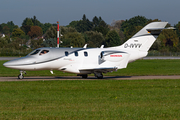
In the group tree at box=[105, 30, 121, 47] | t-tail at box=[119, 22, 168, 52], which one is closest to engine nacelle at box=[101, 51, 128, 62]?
t-tail at box=[119, 22, 168, 52]

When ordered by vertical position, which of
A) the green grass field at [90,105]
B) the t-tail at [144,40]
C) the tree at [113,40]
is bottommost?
the green grass field at [90,105]

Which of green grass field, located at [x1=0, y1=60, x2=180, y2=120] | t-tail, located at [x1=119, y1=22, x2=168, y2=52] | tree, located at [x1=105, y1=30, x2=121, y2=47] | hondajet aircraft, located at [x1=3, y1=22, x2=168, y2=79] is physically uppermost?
tree, located at [x1=105, y1=30, x2=121, y2=47]

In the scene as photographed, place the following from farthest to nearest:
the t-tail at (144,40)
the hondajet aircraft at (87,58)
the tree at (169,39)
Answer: the tree at (169,39)
the t-tail at (144,40)
the hondajet aircraft at (87,58)

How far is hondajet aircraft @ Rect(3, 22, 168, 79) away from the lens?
25630 mm

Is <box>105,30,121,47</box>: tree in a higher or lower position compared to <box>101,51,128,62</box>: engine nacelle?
higher

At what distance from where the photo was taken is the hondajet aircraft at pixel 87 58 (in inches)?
1009

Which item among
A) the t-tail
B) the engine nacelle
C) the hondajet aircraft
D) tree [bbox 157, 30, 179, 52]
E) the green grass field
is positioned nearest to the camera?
the green grass field

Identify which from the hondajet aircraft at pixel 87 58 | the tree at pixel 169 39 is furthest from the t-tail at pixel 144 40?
the tree at pixel 169 39

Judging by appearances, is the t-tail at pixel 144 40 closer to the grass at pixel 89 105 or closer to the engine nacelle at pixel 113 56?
the engine nacelle at pixel 113 56

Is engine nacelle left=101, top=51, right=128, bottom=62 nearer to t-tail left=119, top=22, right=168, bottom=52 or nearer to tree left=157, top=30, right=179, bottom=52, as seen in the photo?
t-tail left=119, top=22, right=168, bottom=52

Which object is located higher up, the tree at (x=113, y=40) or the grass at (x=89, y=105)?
the tree at (x=113, y=40)

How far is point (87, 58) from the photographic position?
89.4 ft

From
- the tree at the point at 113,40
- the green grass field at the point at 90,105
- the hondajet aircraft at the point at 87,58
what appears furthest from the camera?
the tree at the point at 113,40

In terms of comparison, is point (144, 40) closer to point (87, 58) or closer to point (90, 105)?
point (87, 58)
